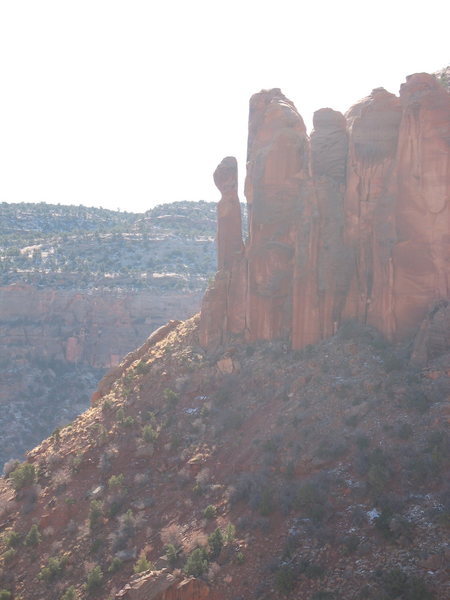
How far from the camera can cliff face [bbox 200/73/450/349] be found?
33.2m

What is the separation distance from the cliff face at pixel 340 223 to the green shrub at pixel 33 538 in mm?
13493

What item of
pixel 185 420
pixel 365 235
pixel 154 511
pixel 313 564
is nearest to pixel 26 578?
pixel 154 511

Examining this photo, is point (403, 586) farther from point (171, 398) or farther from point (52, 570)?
point (171, 398)

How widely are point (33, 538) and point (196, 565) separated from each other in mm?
10360

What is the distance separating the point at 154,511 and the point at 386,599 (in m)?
12.7

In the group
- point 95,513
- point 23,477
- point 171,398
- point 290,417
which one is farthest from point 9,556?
point 290,417

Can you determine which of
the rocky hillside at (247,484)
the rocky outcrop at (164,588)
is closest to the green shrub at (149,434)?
the rocky hillside at (247,484)

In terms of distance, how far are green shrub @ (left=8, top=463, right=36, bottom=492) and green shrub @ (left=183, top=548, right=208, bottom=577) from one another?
1381 centimetres

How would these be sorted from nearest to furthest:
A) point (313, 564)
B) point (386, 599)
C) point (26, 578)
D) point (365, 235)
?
point (386, 599), point (313, 564), point (26, 578), point (365, 235)

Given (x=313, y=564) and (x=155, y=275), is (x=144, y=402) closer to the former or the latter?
(x=313, y=564)

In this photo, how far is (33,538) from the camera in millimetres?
33125

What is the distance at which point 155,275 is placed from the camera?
344 ft

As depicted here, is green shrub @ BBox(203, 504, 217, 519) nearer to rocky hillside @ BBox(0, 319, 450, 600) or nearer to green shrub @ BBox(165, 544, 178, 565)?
rocky hillside @ BBox(0, 319, 450, 600)

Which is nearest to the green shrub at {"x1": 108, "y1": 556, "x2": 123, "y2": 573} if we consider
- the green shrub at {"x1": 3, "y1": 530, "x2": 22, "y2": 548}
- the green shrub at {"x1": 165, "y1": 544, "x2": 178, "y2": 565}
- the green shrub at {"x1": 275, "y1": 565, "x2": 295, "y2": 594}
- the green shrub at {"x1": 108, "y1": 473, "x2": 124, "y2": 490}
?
the green shrub at {"x1": 165, "y1": 544, "x2": 178, "y2": 565}
